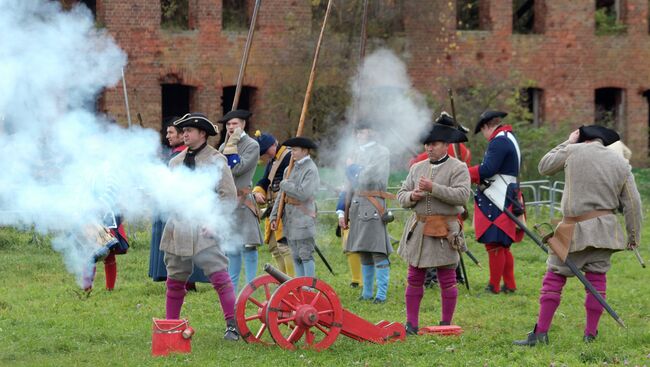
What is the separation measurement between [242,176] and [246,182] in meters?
0.09

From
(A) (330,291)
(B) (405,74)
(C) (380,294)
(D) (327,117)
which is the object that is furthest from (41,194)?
(B) (405,74)

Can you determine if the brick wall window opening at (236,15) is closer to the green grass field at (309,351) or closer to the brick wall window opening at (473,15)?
the brick wall window opening at (473,15)

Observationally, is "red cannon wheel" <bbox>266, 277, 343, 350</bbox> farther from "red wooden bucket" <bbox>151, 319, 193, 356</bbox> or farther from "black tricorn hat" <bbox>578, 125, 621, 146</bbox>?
"black tricorn hat" <bbox>578, 125, 621, 146</bbox>

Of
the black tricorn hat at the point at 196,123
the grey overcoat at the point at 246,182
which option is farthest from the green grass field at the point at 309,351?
the black tricorn hat at the point at 196,123

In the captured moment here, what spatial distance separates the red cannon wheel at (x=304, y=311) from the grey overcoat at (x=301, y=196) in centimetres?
→ 264

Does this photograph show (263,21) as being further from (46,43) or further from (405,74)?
(46,43)

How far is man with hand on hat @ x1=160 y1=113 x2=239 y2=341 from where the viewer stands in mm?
8406

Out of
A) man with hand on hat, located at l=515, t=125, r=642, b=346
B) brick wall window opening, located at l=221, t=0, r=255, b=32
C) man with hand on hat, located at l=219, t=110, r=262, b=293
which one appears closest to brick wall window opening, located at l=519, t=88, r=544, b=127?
brick wall window opening, located at l=221, t=0, r=255, b=32

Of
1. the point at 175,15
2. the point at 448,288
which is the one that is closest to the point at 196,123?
the point at 448,288

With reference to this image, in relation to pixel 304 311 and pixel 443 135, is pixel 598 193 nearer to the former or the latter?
pixel 443 135

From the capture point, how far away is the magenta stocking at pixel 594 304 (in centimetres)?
848

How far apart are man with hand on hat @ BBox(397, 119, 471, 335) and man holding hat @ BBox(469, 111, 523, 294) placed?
1.66 metres

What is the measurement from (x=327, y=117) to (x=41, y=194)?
15.8 m

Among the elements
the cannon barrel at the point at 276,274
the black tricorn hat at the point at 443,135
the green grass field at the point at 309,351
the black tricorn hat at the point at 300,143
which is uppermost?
the black tricorn hat at the point at 443,135
